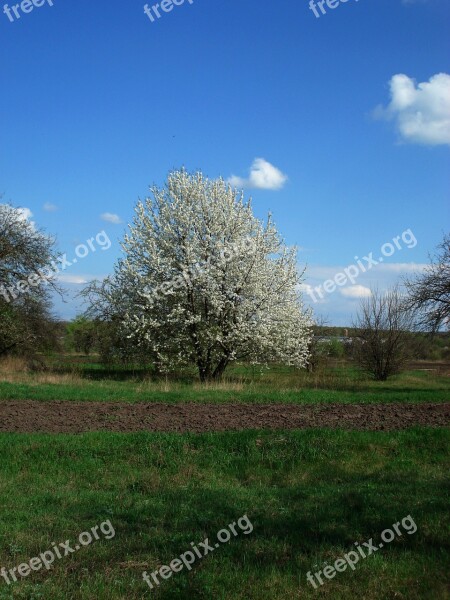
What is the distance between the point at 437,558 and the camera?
5270mm

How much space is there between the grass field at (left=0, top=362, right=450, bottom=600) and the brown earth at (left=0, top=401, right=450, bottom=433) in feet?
2.63

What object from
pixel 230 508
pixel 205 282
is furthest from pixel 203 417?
pixel 205 282

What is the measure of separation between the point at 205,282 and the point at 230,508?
16.9m

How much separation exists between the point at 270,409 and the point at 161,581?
823cm

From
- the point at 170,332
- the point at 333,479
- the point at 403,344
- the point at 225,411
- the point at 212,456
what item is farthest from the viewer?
the point at 403,344

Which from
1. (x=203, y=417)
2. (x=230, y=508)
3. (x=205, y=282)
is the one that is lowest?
(x=230, y=508)

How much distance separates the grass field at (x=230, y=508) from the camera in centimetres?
488

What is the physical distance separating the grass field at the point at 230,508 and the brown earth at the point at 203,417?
2.63 ft

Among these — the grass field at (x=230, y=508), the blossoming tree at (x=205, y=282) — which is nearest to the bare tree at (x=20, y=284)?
the blossoming tree at (x=205, y=282)

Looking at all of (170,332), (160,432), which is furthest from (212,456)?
(170,332)

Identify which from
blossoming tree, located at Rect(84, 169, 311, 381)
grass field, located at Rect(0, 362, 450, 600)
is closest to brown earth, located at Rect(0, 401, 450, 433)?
grass field, located at Rect(0, 362, 450, 600)

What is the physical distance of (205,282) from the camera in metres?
23.4

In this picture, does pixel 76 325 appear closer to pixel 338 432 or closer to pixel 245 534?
pixel 338 432

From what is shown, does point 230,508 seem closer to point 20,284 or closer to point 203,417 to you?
→ point 203,417
